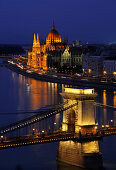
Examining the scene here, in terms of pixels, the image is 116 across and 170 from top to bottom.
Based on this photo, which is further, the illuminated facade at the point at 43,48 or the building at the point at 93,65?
the illuminated facade at the point at 43,48

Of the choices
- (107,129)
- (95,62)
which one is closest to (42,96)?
(107,129)

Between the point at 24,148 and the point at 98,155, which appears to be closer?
the point at 98,155

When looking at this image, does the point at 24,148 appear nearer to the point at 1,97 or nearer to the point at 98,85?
the point at 1,97

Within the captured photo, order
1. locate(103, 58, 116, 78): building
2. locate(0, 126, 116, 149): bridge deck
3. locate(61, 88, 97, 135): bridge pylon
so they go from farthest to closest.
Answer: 1. locate(103, 58, 116, 78): building
2. locate(61, 88, 97, 135): bridge pylon
3. locate(0, 126, 116, 149): bridge deck

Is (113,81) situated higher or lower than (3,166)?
higher

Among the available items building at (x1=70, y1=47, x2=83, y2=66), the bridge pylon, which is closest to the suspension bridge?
the bridge pylon

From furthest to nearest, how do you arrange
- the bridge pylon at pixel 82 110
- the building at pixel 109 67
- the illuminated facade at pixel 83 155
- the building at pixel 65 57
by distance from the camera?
the building at pixel 65 57 < the building at pixel 109 67 < the bridge pylon at pixel 82 110 < the illuminated facade at pixel 83 155

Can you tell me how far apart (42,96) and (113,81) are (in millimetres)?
11664

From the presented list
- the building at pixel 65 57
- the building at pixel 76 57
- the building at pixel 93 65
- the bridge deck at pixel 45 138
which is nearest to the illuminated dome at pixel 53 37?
the building at pixel 65 57

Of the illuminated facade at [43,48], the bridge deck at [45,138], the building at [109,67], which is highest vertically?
the illuminated facade at [43,48]

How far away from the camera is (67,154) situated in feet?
43.7

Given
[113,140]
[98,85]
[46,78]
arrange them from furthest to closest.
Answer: [46,78]
[98,85]
[113,140]

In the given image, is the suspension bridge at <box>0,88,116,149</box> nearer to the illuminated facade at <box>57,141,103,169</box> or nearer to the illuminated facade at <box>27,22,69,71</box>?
the illuminated facade at <box>57,141,103,169</box>

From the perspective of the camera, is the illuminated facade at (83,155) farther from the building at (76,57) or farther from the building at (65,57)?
the building at (65,57)
